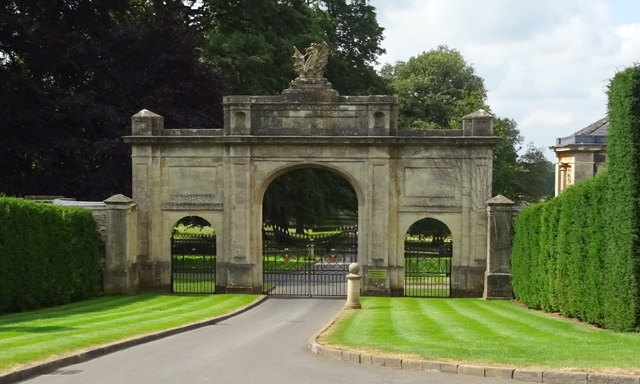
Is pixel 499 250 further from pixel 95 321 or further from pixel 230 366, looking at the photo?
pixel 230 366

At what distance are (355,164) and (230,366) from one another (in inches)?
643

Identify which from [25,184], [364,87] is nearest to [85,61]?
[25,184]

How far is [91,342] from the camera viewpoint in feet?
51.0

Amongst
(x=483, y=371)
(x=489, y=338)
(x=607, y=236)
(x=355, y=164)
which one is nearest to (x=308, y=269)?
Result: (x=355, y=164)

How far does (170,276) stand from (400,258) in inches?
315

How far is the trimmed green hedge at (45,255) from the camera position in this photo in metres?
23.1

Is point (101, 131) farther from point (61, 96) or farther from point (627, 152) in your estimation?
point (627, 152)

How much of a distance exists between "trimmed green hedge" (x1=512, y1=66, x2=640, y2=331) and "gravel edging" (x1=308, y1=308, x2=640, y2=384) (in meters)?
5.48

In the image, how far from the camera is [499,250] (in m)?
28.4

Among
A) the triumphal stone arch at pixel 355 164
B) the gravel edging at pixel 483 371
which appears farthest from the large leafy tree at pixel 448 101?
the gravel edging at pixel 483 371

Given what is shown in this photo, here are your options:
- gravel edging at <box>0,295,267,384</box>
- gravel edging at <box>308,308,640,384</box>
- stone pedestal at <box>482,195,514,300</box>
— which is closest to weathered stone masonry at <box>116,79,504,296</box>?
stone pedestal at <box>482,195,514,300</box>

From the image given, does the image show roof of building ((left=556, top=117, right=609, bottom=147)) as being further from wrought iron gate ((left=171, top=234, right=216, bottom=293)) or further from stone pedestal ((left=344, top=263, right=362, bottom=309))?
stone pedestal ((left=344, top=263, right=362, bottom=309))

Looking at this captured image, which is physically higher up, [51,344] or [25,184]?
[25,184]

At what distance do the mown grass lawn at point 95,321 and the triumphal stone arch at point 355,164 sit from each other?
2.61 m
